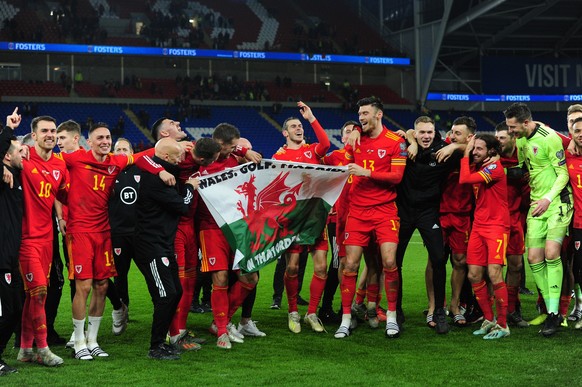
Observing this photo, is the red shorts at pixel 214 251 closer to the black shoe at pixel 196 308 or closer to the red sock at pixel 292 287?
the red sock at pixel 292 287

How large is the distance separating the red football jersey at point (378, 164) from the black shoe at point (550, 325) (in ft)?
6.63

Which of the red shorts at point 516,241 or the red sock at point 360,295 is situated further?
the red sock at point 360,295

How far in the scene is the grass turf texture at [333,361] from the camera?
6.27 meters

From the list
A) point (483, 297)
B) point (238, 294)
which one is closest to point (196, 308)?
point (238, 294)

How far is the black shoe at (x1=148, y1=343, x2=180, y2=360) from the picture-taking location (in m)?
7.08

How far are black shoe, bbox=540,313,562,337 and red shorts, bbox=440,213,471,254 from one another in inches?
46.4

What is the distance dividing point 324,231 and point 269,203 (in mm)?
738

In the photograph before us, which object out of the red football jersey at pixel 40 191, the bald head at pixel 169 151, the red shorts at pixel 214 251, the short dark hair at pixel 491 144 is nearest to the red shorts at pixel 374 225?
the short dark hair at pixel 491 144

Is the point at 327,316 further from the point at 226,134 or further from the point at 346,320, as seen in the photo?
the point at 226,134

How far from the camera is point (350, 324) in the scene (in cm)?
844

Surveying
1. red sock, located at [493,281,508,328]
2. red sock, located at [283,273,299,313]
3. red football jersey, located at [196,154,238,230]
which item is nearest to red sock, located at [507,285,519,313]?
red sock, located at [493,281,508,328]

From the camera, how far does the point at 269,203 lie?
8.34 meters

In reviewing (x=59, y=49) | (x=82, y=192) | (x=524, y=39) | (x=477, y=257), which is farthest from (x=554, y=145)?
(x=524, y=39)

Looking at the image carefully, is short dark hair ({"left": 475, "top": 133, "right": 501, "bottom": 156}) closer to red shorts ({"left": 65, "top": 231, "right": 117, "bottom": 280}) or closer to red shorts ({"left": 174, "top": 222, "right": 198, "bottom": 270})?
red shorts ({"left": 174, "top": 222, "right": 198, "bottom": 270})
